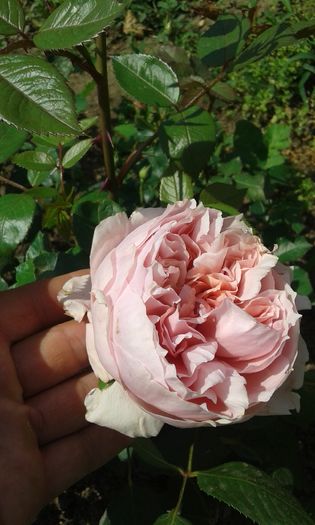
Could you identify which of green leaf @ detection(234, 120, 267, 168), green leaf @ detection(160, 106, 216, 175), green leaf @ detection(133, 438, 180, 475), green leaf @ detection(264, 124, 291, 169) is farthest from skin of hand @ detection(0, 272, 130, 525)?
green leaf @ detection(264, 124, 291, 169)

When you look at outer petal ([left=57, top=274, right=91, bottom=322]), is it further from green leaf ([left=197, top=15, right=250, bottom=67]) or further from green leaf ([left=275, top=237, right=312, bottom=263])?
green leaf ([left=275, top=237, right=312, bottom=263])

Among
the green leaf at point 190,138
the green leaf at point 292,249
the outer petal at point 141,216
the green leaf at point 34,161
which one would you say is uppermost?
the green leaf at point 190,138

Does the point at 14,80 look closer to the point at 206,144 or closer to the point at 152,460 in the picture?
the point at 206,144

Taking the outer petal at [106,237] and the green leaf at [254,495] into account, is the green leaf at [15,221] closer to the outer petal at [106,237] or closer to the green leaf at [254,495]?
the outer petal at [106,237]

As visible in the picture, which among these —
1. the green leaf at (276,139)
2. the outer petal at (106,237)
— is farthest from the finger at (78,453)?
the green leaf at (276,139)

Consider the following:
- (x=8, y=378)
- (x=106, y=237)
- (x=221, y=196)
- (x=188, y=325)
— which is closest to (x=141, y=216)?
(x=106, y=237)

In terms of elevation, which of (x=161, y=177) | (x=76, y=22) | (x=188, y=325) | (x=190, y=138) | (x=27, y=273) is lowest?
(x=27, y=273)

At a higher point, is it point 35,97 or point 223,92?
point 35,97

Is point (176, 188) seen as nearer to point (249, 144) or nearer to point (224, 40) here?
point (224, 40)
